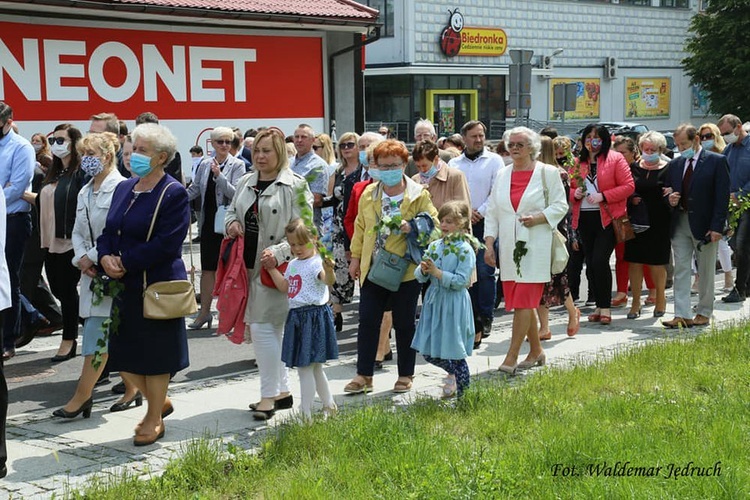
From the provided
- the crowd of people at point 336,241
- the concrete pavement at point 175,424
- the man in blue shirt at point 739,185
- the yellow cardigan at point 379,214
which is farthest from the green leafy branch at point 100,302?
the man in blue shirt at point 739,185

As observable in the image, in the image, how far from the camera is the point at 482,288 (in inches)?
408

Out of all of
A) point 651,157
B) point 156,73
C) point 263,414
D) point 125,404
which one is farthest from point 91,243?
point 156,73

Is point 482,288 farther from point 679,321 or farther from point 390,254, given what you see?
point 390,254

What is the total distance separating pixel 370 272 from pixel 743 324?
14.1ft

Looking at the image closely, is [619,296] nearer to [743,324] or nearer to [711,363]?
[743,324]

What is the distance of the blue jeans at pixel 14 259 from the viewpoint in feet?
30.4

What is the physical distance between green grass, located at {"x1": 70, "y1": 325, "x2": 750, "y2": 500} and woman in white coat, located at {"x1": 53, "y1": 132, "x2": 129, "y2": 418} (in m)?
1.43

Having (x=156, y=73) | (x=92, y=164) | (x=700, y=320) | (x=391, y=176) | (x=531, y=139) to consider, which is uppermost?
(x=156, y=73)

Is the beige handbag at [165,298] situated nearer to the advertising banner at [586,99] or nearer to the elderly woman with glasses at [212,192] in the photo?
the elderly woman with glasses at [212,192]

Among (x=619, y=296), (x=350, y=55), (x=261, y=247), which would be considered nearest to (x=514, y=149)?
(x=261, y=247)

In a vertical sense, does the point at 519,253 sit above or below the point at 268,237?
below

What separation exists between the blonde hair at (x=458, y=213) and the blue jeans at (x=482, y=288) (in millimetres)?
2598

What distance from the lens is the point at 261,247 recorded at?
7.58m

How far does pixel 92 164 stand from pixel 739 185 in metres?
8.25
